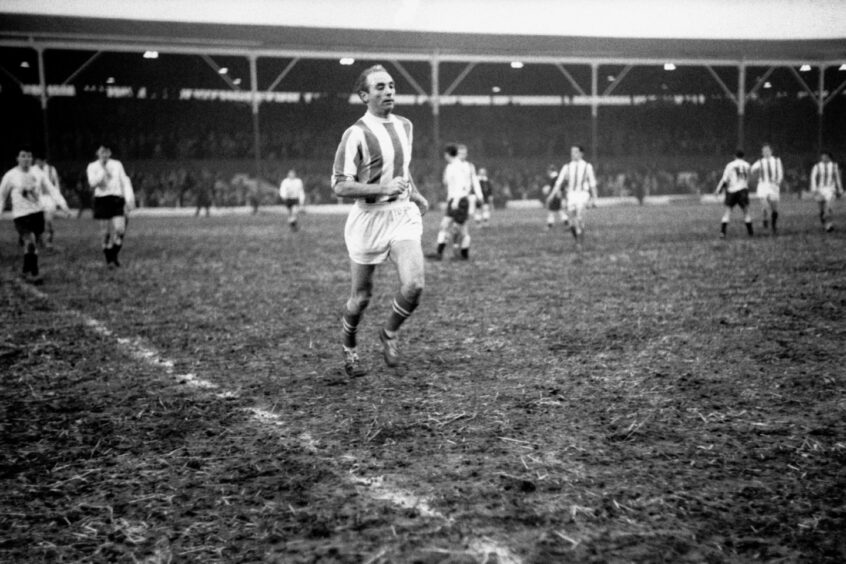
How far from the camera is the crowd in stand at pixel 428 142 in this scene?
34.0m

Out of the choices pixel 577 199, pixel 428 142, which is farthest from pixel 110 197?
pixel 428 142

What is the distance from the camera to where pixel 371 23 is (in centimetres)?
3719

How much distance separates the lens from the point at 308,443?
13.7ft

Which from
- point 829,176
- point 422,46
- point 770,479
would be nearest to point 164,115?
point 422,46

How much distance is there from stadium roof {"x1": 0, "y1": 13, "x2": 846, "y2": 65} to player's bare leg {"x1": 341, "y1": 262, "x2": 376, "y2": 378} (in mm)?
26815

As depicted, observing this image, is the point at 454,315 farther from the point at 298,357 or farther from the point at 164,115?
the point at 164,115

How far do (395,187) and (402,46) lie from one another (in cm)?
2835

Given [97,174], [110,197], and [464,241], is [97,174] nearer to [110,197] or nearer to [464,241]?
[110,197]

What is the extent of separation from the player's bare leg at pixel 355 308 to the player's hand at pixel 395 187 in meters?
0.61

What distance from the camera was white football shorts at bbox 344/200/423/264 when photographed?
5.64m

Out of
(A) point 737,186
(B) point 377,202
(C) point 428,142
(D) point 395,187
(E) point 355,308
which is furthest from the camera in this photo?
(C) point 428,142

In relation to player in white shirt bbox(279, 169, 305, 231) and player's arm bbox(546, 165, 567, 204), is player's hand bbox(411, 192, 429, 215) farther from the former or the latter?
player in white shirt bbox(279, 169, 305, 231)

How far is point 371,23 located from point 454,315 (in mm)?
31678

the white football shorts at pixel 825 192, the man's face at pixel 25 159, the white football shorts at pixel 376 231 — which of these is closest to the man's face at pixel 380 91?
the white football shorts at pixel 376 231
